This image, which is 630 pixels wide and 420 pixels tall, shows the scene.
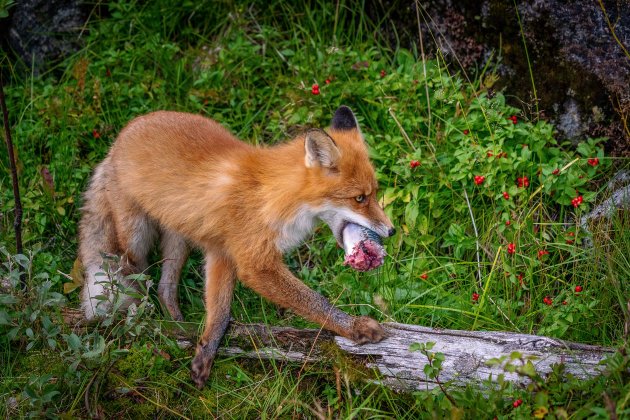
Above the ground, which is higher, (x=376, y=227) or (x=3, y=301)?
(x=376, y=227)

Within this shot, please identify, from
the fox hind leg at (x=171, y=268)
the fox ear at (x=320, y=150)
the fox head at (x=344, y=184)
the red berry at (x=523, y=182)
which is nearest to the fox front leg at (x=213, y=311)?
the fox hind leg at (x=171, y=268)

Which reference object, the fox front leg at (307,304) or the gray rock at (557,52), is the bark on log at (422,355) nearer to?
the fox front leg at (307,304)

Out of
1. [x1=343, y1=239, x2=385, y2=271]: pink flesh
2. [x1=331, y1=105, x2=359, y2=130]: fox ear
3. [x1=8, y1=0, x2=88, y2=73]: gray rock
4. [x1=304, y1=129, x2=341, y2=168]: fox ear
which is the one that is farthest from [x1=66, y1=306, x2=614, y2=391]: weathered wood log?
[x1=8, y1=0, x2=88, y2=73]: gray rock

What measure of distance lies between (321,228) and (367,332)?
1334mm

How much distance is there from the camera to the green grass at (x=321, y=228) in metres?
3.55

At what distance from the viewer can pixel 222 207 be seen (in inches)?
A: 154

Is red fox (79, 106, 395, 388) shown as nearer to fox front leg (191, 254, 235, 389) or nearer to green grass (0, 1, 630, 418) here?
fox front leg (191, 254, 235, 389)

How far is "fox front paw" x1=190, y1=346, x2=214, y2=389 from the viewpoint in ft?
12.3

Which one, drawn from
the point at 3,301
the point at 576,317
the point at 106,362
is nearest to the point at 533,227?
the point at 576,317

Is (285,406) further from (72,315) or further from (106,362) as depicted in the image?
(72,315)

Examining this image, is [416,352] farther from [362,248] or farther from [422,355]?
[362,248]

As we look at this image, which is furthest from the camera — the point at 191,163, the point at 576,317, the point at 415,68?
the point at 415,68

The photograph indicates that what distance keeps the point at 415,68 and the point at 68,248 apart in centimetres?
280

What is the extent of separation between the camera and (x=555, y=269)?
4098 millimetres
